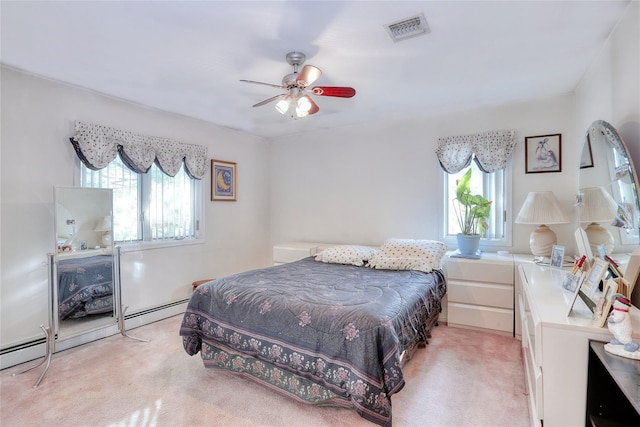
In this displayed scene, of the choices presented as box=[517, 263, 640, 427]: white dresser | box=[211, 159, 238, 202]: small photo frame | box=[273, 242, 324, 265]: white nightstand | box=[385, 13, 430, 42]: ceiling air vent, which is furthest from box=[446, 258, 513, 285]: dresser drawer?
box=[211, 159, 238, 202]: small photo frame

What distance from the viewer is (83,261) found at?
283 cm

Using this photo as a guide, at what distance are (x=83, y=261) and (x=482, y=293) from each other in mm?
3800

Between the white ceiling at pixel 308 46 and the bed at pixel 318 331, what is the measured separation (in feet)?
5.72

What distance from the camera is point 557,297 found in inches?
69.0

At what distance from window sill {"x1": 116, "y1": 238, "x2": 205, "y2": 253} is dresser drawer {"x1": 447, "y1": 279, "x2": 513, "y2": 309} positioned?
3065 mm

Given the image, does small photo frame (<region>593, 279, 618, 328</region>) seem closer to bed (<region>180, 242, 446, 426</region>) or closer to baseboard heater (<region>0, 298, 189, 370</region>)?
bed (<region>180, 242, 446, 426</region>)

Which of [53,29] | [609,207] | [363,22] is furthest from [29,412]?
[609,207]

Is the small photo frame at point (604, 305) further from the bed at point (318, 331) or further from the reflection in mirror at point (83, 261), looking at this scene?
the reflection in mirror at point (83, 261)

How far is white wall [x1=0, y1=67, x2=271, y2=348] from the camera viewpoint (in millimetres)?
2506

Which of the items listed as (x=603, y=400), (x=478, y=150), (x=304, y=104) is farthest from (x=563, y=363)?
(x=478, y=150)

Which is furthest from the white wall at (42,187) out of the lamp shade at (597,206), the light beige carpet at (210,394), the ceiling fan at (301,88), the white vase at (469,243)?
the lamp shade at (597,206)

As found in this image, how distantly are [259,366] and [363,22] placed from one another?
91.1 inches

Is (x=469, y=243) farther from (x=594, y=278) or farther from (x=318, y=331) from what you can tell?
(x=318, y=331)

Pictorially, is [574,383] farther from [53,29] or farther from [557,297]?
[53,29]
